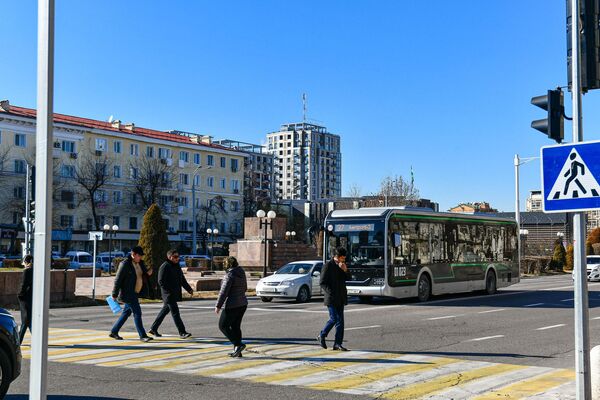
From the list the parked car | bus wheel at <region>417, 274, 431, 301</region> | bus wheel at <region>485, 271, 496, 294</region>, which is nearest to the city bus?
bus wheel at <region>417, 274, 431, 301</region>

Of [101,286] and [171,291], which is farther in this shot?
[101,286]

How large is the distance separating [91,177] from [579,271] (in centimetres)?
7220

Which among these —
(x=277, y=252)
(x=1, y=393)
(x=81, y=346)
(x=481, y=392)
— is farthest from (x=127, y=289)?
(x=277, y=252)

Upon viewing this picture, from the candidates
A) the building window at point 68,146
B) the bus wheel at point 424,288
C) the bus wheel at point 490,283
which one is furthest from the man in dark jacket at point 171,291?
the building window at point 68,146

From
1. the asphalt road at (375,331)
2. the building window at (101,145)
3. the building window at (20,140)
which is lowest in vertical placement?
the asphalt road at (375,331)

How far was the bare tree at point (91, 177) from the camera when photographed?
241 ft

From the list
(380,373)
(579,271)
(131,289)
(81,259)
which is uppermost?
(579,271)

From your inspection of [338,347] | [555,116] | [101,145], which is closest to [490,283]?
[338,347]

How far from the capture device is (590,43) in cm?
711

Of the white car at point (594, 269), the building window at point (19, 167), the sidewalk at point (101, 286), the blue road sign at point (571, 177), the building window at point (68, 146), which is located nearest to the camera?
the blue road sign at point (571, 177)

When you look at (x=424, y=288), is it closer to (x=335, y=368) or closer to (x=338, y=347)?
(x=338, y=347)

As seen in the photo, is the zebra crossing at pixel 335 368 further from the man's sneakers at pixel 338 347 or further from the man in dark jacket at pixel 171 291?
the man in dark jacket at pixel 171 291

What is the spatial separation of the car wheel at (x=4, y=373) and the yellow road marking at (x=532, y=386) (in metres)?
5.48

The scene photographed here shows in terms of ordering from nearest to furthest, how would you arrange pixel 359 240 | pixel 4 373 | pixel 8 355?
pixel 4 373, pixel 8 355, pixel 359 240
